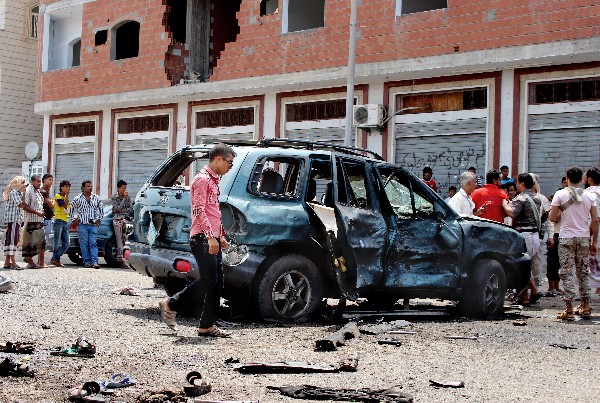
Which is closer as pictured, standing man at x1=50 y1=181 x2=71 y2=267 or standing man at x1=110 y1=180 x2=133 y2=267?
standing man at x1=50 y1=181 x2=71 y2=267

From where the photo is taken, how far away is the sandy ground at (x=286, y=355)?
19.8ft

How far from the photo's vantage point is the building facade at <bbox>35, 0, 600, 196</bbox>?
19.1 m

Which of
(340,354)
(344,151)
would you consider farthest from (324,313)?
(340,354)

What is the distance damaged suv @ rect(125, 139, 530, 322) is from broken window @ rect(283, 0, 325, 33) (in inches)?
558

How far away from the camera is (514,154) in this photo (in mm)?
19922

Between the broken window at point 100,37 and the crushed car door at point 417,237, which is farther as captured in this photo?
the broken window at point 100,37

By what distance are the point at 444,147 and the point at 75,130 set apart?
623 inches

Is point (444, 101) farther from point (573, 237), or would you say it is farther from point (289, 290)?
point (289, 290)

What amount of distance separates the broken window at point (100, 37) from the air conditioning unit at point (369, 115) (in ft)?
37.9

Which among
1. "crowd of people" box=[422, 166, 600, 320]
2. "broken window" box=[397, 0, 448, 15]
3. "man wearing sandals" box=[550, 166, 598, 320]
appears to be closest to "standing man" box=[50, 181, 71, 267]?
"crowd of people" box=[422, 166, 600, 320]

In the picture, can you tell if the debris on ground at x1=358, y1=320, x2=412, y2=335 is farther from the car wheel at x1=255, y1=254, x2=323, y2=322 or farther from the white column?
the white column

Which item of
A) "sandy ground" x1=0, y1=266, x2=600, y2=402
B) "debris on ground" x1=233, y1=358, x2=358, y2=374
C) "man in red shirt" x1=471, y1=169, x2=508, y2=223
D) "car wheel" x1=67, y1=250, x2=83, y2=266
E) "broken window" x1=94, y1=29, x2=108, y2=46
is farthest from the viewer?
"broken window" x1=94, y1=29, x2=108, y2=46

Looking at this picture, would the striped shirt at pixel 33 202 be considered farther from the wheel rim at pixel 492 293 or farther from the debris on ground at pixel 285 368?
the debris on ground at pixel 285 368

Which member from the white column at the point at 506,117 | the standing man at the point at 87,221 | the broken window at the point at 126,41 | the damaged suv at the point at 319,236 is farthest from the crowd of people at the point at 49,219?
the broken window at the point at 126,41
